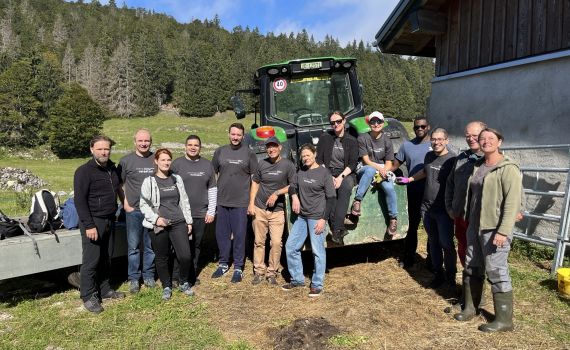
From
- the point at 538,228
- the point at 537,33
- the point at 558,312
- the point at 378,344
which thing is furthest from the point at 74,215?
the point at 537,33

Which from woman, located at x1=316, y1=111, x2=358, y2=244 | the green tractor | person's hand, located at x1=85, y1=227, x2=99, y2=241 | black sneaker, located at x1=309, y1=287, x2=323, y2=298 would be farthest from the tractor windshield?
person's hand, located at x1=85, y1=227, x2=99, y2=241

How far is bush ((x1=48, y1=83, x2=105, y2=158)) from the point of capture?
44344mm

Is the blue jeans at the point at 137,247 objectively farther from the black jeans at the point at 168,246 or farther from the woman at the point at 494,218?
the woman at the point at 494,218

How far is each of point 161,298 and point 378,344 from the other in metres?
2.40

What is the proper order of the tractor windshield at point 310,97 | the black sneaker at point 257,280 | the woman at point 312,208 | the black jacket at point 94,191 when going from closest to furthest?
the black jacket at point 94,191 → the woman at point 312,208 → the black sneaker at point 257,280 → the tractor windshield at point 310,97

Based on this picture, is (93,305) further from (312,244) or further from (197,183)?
(312,244)

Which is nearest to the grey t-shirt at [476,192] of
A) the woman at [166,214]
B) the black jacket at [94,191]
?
the woman at [166,214]

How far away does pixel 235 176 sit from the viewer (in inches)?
201

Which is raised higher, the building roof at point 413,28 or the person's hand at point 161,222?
the building roof at point 413,28

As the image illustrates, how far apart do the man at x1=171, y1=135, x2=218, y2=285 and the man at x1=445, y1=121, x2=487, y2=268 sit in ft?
8.45

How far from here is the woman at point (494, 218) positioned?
11.4 ft

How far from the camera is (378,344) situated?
359 cm

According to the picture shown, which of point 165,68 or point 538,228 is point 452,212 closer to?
point 538,228

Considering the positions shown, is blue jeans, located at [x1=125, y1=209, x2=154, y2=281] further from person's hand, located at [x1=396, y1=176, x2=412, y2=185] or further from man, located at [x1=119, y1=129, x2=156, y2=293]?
person's hand, located at [x1=396, y1=176, x2=412, y2=185]
